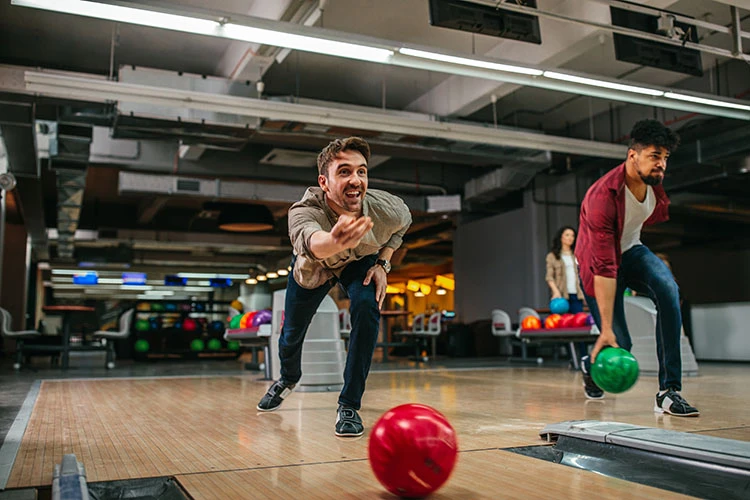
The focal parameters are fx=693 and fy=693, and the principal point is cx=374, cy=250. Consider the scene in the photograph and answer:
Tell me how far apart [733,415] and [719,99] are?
4751 millimetres

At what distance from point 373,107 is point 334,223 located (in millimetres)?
7193

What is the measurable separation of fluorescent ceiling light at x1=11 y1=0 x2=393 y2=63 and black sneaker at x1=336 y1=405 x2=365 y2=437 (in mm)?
3283

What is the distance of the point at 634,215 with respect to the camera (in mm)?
3068

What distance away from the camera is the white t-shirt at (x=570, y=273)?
274 inches

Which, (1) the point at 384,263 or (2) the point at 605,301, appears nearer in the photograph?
(1) the point at 384,263

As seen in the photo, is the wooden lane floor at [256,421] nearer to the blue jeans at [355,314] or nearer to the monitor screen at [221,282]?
the blue jeans at [355,314]

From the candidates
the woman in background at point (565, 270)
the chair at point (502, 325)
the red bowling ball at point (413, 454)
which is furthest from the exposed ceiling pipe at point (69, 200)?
the red bowling ball at point (413, 454)

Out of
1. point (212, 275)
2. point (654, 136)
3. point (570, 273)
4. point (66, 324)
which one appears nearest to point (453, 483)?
point (654, 136)

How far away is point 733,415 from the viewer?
296cm

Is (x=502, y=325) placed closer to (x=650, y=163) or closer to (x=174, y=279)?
(x=650, y=163)

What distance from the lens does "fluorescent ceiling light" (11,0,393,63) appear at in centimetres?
439

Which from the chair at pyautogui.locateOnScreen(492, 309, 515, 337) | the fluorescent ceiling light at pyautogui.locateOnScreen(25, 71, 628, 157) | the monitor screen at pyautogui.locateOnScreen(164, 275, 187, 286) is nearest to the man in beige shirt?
the fluorescent ceiling light at pyautogui.locateOnScreen(25, 71, 628, 157)

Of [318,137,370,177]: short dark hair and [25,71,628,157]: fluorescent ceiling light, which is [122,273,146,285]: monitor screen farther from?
[318,137,370,177]: short dark hair

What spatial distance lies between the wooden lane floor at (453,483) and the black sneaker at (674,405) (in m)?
1.27
